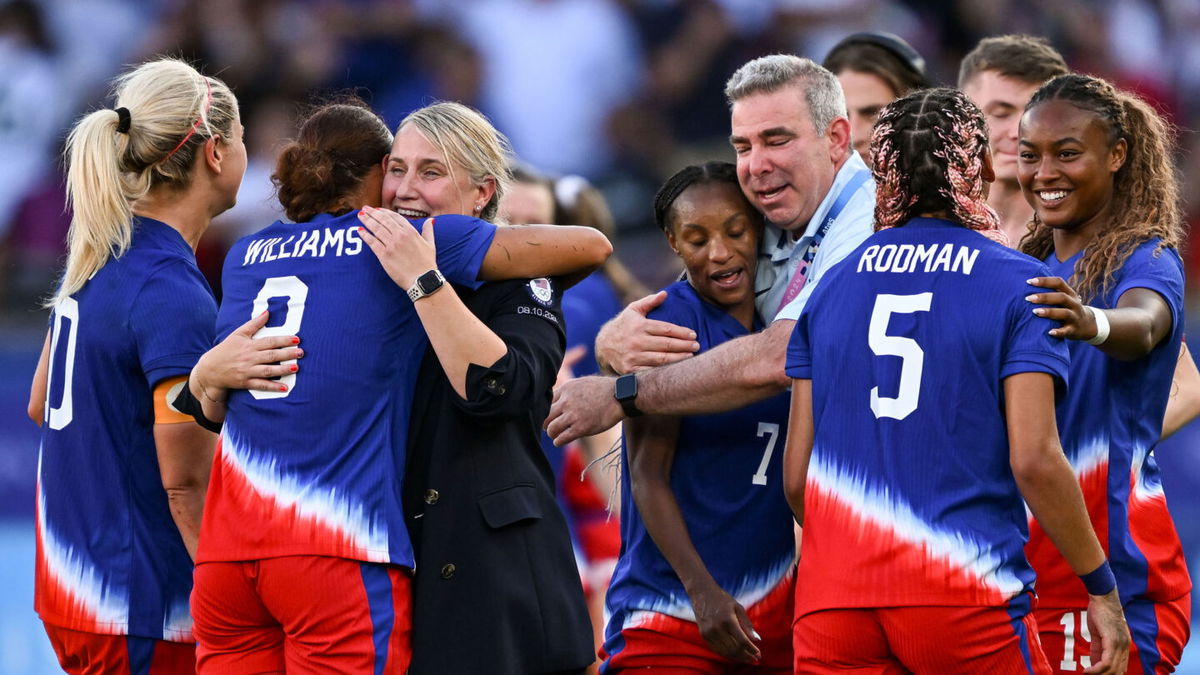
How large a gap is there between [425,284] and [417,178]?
516 millimetres

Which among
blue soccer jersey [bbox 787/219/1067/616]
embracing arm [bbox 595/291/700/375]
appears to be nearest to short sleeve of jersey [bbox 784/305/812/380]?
blue soccer jersey [bbox 787/219/1067/616]

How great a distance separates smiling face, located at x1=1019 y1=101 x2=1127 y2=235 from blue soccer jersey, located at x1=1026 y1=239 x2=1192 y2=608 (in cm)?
20

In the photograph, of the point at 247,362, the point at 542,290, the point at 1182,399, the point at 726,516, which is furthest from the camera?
the point at 1182,399

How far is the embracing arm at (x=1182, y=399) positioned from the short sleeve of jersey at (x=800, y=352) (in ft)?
5.63

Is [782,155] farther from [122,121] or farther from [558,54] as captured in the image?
[558,54]

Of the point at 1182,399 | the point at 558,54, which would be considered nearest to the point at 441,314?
the point at 1182,399

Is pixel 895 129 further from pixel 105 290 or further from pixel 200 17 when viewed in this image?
pixel 200 17

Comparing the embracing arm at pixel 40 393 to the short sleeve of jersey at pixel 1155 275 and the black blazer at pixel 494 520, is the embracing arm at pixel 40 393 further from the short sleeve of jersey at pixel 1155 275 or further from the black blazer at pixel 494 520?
the short sleeve of jersey at pixel 1155 275

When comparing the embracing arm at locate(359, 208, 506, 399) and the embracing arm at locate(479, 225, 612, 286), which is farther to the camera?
the embracing arm at locate(479, 225, 612, 286)

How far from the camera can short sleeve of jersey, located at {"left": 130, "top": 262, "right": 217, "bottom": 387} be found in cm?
427

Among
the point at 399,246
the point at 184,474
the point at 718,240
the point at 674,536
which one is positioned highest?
the point at 718,240

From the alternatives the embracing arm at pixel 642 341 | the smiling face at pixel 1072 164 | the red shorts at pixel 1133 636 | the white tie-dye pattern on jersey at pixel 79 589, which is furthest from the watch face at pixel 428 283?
the red shorts at pixel 1133 636

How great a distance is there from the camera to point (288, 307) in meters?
3.95

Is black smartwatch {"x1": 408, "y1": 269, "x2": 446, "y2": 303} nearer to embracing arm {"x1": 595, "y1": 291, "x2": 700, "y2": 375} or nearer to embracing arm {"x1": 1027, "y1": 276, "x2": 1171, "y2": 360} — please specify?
embracing arm {"x1": 595, "y1": 291, "x2": 700, "y2": 375}
